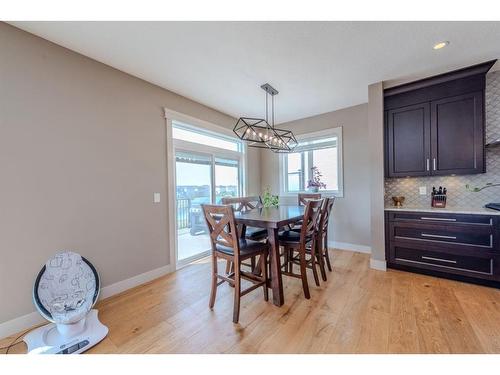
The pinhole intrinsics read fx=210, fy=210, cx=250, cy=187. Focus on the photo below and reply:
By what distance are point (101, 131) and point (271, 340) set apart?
105 inches

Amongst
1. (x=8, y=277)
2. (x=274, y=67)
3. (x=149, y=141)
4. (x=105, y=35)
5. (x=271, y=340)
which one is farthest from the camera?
(x=149, y=141)

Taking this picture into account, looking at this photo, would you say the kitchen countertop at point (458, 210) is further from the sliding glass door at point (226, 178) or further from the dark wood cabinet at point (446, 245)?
the sliding glass door at point (226, 178)

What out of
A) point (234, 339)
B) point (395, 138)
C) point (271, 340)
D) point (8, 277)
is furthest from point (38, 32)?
point (395, 138)

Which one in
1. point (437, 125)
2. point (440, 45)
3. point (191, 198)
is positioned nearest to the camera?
point (440, 45)

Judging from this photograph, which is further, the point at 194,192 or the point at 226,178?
the point at 226,178

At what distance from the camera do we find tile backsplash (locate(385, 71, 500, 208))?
269 centimetres

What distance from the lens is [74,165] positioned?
7.04 ft

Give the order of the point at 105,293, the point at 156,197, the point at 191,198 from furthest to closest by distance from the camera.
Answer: the point at 191,198
the point at 156,197
the point at 105,293

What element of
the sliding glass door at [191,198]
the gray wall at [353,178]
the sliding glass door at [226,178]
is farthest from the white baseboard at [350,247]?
the sliding glass door at [191,198]

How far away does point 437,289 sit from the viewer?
238 cm

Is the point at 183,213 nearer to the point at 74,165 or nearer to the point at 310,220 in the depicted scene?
the point at 74,165

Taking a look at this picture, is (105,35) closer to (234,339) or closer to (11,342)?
(11,342)

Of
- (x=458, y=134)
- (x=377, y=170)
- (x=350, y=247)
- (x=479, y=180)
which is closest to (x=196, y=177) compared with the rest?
(x=377, y=170)

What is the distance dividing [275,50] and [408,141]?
228 cm
